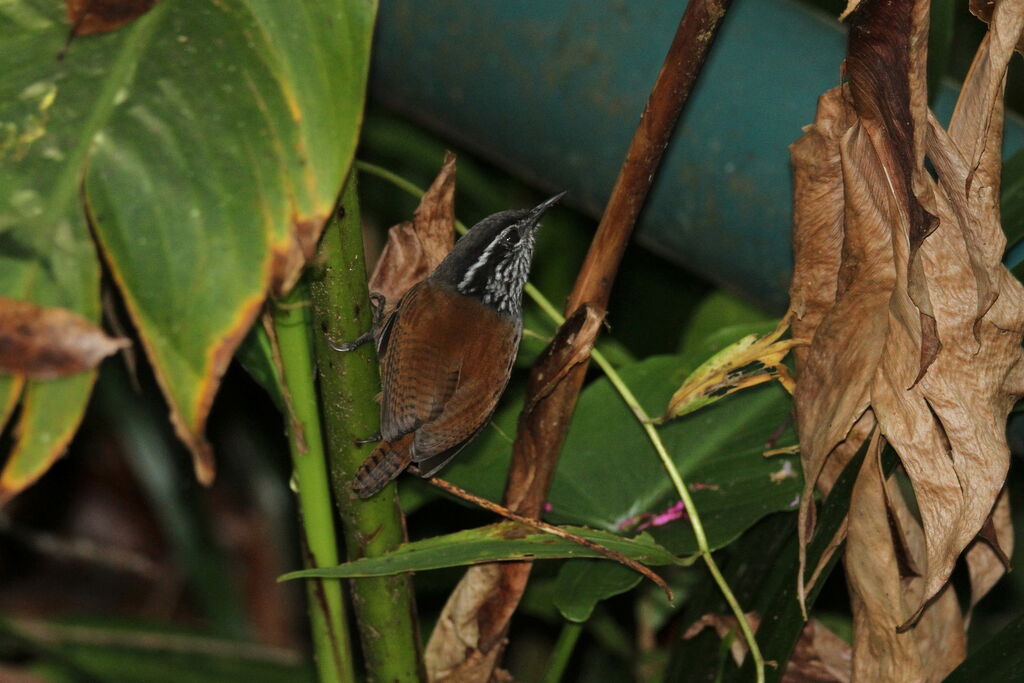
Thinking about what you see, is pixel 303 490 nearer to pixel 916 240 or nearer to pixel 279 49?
pixel 279 49

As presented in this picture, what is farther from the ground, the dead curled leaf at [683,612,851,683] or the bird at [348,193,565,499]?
the bird at [348,193,565,499]

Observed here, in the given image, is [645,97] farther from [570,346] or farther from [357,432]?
[357,432]

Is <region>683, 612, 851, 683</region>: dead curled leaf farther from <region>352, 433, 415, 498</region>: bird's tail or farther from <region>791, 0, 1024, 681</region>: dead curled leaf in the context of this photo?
<region>352, 433, 415, 498</region>: bird's tail

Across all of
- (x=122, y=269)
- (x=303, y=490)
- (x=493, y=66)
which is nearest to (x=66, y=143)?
(x=122, y=269)

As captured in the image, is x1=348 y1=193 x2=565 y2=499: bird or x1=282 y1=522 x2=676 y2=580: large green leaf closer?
x1=282 y1=522 x2=676 y2=580: large green leaf

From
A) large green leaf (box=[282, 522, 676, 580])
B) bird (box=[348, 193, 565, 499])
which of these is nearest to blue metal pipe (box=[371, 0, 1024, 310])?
bird (box=[348, 193, 565, 499])

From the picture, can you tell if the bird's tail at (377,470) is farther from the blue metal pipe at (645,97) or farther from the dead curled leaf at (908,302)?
the blue metal pipe at (645,97)
